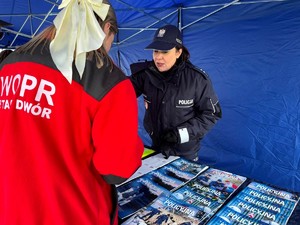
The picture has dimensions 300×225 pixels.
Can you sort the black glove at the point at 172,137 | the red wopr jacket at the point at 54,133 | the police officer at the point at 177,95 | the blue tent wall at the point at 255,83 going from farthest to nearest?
the blue tent wall at the point at 255,83, the police officer at the point at 177,95, the black glove at the point at 172,137, the red wopr jacket at the point at 54,133

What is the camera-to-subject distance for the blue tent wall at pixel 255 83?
6.51 ft

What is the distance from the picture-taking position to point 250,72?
2.19m

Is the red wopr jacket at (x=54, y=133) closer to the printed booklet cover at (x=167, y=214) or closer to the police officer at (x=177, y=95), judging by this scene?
the printed booklet cover at (x=167, y=214)

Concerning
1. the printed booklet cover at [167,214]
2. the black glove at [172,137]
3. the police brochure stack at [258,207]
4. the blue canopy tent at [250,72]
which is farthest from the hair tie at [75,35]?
the blue canopy tent at [250,72]

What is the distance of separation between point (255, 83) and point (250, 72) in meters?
0.11

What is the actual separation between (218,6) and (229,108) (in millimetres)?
932

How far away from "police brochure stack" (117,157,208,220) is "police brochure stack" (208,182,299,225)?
7.4 inches

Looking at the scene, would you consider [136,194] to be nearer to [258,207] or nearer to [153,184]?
[153,184]

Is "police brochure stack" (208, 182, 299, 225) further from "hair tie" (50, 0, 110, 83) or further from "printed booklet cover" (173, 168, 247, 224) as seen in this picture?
"hair tie" (50, 0, 110, 83)

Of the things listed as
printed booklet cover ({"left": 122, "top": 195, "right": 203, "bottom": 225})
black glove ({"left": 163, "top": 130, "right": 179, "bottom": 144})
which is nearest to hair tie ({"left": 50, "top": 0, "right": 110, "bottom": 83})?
printed booklet cover ({"left": 122, "top": 195, "right": 203, "bottom": 225})

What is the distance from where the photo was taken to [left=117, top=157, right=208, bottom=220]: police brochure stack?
0.75 metres

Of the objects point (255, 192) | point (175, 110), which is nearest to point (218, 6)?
point (175, 110)

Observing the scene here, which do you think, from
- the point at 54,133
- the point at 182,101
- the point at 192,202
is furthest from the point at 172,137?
the point at 54,133

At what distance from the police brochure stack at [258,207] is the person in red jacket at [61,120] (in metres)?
0.38
